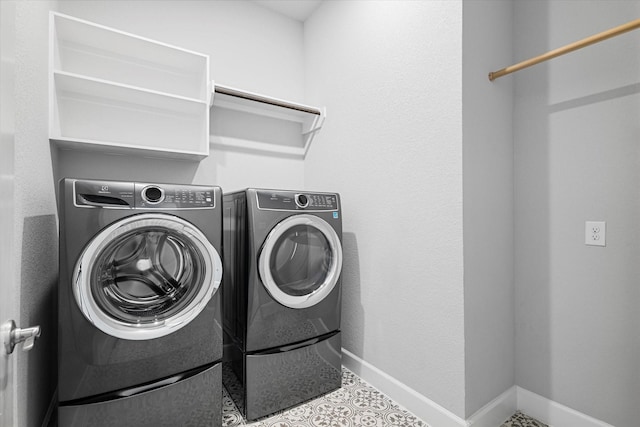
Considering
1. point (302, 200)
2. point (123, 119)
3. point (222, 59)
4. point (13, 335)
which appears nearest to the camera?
point (13, 335)

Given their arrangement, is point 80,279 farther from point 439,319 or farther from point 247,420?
point 439,319

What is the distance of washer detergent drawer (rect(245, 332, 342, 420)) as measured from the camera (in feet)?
5.29

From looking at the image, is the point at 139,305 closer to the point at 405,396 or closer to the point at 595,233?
the point at 405,396

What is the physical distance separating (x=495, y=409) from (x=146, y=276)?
183 cm

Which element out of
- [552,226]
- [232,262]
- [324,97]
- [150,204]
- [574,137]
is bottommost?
[232,262]

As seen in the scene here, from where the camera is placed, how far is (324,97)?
2.44 metres

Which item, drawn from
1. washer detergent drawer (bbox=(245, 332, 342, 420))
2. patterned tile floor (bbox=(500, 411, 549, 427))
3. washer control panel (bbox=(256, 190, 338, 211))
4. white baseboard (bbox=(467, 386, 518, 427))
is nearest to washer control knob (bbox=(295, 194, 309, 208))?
washer control panel (bbox=(256, 190, 338, 211))

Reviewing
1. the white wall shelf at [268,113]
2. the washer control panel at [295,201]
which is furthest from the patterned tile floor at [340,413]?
the white wall shelf at [268,113]

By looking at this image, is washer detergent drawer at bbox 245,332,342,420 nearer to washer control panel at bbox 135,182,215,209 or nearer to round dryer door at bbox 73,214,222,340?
round dryer door at bbox 73,214,222,340

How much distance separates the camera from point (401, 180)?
70.1 inches

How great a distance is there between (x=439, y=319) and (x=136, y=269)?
1.46 metres

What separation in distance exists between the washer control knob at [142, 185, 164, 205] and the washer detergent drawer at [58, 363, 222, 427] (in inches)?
31.6

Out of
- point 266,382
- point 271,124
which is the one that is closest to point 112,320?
point 266,382

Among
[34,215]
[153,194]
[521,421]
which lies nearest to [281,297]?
[153,194]
